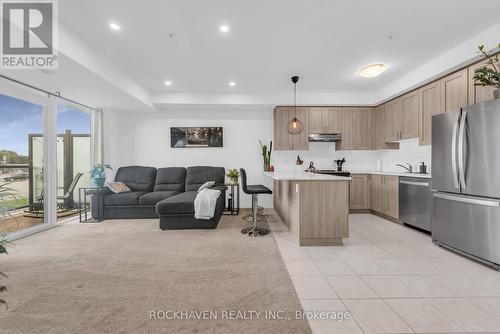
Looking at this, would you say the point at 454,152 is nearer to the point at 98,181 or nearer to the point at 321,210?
the point at 321,210

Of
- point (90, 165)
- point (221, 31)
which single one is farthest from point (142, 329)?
point (90, 165)

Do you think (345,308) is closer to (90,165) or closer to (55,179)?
(55,179)

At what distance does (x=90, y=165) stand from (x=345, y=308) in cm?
582

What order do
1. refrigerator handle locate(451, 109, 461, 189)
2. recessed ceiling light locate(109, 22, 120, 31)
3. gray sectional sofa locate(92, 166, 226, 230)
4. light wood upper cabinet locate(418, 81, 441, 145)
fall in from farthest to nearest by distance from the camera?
gray sectional sofa locate(92, 166, 226, 230)
light wood upper cabinet locate(418, 81, 441, 145)
refrigerator handle locate(451, 109, 461, 189)
recessed ceiling light locate(109, 22, 120, 31)

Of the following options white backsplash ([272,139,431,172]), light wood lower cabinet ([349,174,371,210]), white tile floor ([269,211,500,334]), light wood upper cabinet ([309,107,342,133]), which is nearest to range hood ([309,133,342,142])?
light wood upper cabinet ([309,107,342,133])

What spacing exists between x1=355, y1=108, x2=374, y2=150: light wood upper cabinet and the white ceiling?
1173 millimetres

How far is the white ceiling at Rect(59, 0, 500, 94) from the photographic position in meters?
2.39

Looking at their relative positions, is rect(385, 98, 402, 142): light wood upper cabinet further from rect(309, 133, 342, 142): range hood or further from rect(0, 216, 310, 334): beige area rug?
rect(0, 216, 310, 334): beige area rug

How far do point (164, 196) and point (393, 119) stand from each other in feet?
16.7

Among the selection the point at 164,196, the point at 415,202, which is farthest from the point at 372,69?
the point at 164,196

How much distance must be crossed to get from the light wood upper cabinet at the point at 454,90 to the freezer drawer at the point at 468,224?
55.2 inches

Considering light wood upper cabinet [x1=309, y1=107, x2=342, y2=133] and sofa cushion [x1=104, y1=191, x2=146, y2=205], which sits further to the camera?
light wood upper cabinet [x1=309, y1=107, x2=342, y2=133]

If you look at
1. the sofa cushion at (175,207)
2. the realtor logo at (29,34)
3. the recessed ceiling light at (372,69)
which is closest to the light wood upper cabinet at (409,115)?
the recessed ceiling light at (372,69)

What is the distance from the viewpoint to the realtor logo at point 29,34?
230cm
